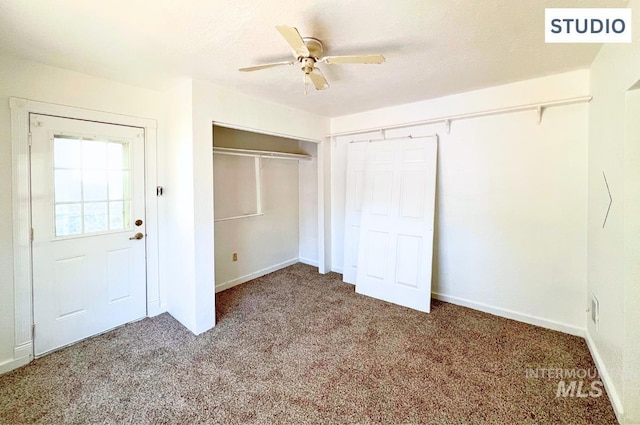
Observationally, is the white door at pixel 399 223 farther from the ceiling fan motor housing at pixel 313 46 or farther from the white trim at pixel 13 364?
the white trim at pixel 13 364

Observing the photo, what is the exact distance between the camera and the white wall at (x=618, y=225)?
1.54 meters

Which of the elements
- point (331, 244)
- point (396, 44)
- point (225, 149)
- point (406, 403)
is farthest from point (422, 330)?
point (225, 149)

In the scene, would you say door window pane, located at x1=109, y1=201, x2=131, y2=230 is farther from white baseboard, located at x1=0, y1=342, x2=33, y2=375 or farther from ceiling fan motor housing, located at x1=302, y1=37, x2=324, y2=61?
ceiling fan motor housing, located at x1=302, y1=37, x2=324, y2=61

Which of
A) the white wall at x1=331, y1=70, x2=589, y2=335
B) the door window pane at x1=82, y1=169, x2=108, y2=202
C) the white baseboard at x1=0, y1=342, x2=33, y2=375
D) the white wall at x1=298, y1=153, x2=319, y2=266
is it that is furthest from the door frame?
the white wall at x1=331, y1=70, x2=589, y2=335

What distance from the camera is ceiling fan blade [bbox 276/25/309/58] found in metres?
1.40

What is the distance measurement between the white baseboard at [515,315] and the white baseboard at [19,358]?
3962 mm

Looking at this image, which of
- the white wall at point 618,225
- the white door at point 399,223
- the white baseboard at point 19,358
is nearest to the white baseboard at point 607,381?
the white wall at point 618,225

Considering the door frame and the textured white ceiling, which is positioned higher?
the textured white ceiling

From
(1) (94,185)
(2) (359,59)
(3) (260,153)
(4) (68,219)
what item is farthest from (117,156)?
(2) (359,59)

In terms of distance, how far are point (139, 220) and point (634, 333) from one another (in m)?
3.96

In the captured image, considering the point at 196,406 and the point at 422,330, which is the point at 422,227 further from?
the point at 196,406

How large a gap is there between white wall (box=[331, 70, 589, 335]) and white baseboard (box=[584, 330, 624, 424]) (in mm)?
348

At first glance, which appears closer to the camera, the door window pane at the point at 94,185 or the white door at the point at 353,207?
the door window pane at the point at 94,185

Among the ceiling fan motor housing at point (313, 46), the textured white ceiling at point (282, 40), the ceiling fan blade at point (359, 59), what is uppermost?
the textured white ceiling at point (282, 40)
